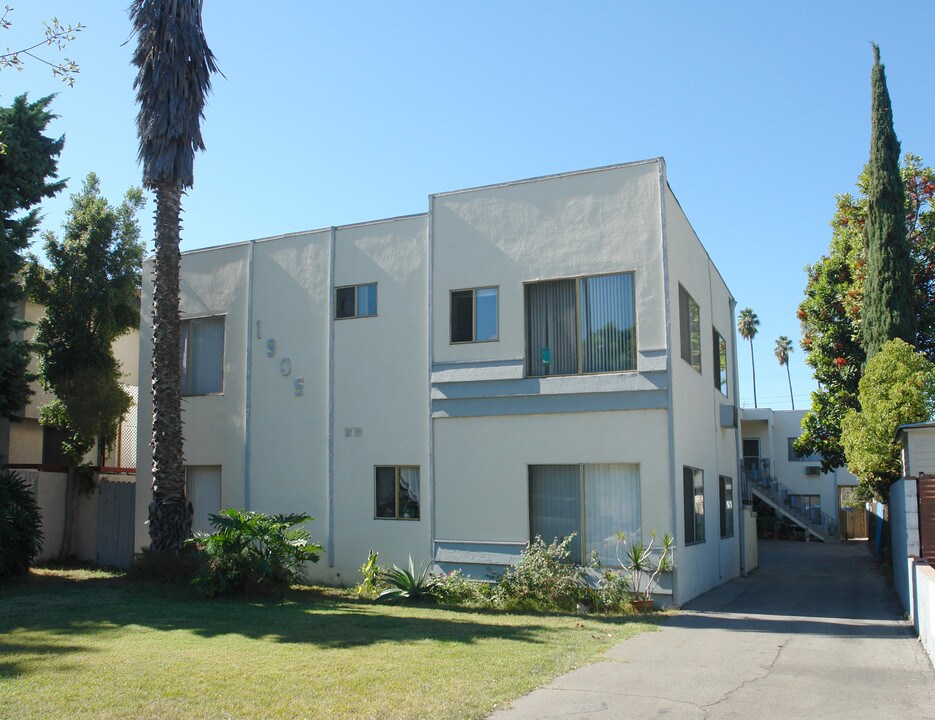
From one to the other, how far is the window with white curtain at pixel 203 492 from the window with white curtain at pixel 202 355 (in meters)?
1.81

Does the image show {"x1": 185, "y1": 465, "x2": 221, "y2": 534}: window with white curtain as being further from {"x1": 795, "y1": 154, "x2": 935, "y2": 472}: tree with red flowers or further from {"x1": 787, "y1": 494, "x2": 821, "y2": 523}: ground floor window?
{"x1": 787, "y1": 494, "x2": 821, "y2": 523}: ground floor window

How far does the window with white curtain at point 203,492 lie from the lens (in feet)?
63.3

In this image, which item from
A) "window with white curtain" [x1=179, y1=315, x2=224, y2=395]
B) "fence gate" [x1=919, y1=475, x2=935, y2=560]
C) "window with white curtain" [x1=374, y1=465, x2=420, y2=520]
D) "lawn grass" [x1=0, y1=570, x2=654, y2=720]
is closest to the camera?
"lawn grass" [x1=0, y1=570, x2=654, y2=720]

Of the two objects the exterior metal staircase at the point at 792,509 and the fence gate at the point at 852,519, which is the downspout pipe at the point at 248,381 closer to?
the exterior metal staircase at the point at 792,509

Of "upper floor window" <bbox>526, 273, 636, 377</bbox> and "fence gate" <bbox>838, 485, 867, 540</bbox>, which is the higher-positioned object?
"upper floor window" <bbox>526, 273, 636, 377</bbox>

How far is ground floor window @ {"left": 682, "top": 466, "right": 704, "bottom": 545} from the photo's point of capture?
15.7 metres

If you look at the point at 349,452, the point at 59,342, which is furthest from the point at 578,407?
the point at 59,342

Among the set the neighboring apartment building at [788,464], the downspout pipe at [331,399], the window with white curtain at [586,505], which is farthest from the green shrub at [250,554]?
the neighboring apartment building at [788,464]

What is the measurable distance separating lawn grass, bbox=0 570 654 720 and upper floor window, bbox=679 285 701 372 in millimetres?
5850

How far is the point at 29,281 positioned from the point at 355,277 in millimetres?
8990

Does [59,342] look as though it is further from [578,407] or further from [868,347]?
[868,347]

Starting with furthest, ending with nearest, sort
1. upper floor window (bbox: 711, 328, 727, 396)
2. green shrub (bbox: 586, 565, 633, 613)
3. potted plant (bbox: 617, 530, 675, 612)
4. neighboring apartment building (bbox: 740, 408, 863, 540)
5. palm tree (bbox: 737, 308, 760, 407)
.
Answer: palm tree (bbox: 737, 308, 760, 407) → neighboring apartment building (bbox: 740, 408, 863, 540) → upper floor window (bbox: 711, 328, 727, 396) → potted plant (bbox: 617, 530, 675, 612) → green shrub (bbox: 586, 565, 633, 613)

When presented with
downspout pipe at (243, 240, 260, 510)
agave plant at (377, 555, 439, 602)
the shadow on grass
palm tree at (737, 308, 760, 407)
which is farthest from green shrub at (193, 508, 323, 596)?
palm tree at (737, 308, 760, 407)

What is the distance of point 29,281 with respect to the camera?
21062 mm
